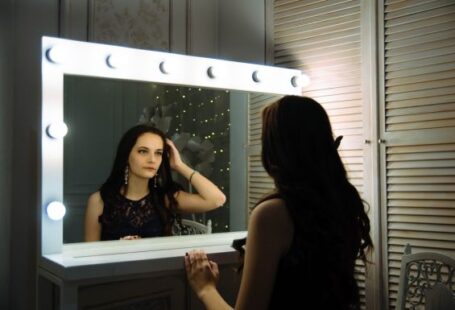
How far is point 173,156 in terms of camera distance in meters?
1.55

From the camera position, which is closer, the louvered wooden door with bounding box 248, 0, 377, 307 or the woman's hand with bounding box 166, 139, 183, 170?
the woman's hand with bounding box 166, 139, 183, 170

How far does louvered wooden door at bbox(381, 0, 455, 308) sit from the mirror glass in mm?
470

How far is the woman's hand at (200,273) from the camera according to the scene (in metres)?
1.13

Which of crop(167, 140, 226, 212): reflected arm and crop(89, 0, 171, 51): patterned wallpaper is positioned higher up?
crop(89, 0, 171, 51): patterned wallpaper

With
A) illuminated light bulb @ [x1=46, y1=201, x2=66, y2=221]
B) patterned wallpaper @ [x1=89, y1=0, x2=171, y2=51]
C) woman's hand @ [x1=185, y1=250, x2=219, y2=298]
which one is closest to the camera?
woman's hand @ [x1=185, y1=250, x2=219, y2=298]

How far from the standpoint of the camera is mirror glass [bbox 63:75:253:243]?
4.55ft

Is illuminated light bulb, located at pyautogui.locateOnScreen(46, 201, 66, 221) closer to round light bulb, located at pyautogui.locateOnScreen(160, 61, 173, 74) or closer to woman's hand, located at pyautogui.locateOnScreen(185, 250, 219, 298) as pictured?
woman's hand, located at pyautogui.locateOnScreen(185, 250, 219, 298)

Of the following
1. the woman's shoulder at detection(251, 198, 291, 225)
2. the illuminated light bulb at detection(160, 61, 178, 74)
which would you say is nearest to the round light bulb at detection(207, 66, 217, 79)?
the illuminated light bulb at detection(160, 61, 178, 74)

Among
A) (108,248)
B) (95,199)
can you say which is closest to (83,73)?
(95,199)

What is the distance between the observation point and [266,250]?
0.87 meters

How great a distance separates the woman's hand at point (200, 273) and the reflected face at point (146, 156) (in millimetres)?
338

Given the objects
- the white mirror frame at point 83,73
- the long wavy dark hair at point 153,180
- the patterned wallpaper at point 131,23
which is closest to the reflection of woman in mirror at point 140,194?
the long wavy dark hair at point 153,180

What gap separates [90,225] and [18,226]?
0.75 feet

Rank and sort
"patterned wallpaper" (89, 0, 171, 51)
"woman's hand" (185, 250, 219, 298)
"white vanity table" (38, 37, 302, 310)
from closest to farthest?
"woman's hand" (185, 250, 219, 298), "white vanity table" (38, 37, 302, 310), "patterned wallpaper" (89, 0, 171, 51)
